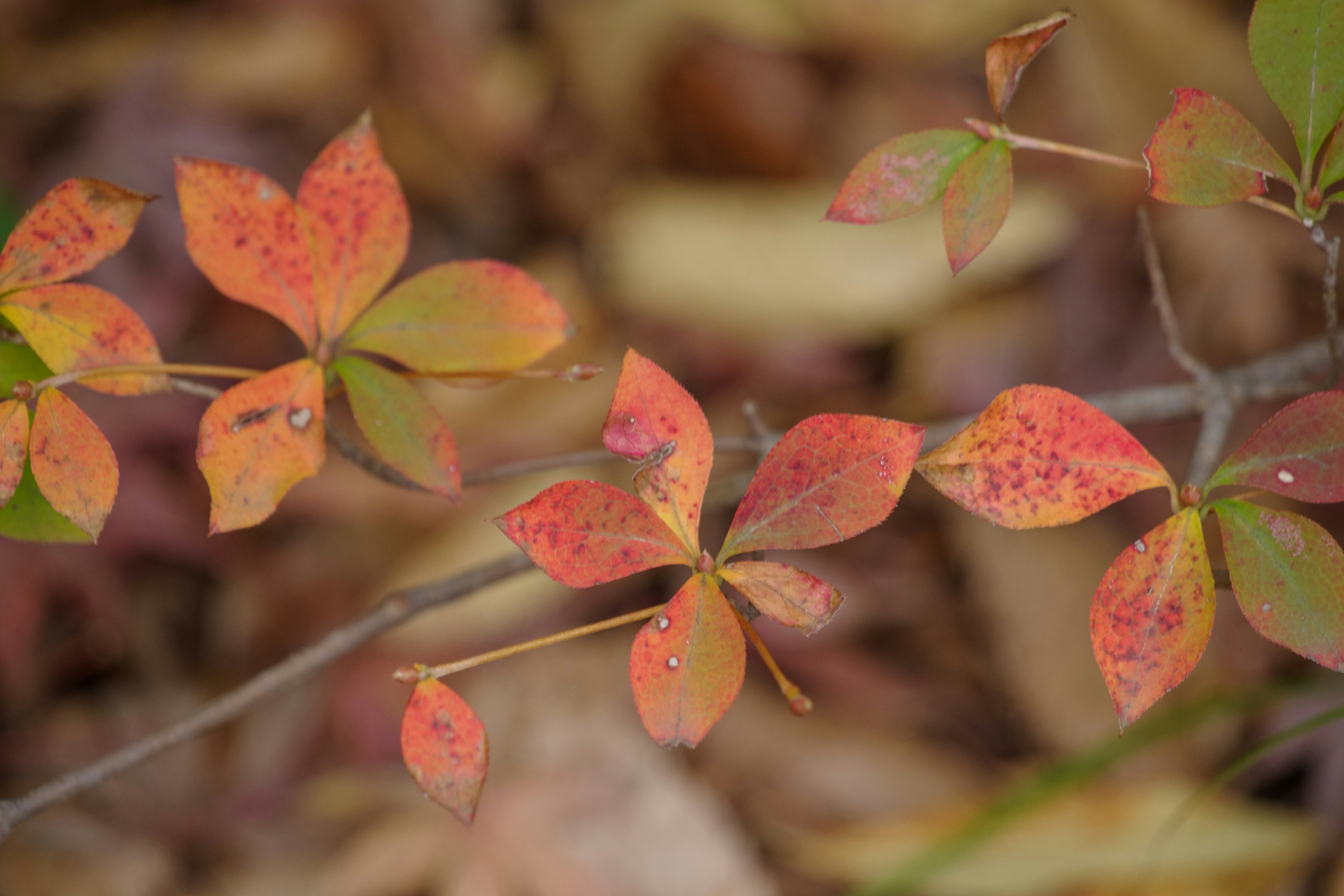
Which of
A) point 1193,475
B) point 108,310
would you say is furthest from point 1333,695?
point 108,310

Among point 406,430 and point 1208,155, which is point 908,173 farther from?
point 406,430

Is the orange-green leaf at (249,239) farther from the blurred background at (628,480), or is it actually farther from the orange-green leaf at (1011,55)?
the blurred background at (628,480)

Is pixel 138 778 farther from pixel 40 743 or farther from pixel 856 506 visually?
pixel 856 506

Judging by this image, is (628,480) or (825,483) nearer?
(825,483)

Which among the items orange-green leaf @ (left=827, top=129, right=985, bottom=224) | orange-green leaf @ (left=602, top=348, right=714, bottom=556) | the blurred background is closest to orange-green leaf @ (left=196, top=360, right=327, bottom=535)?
orange-green leaf @ (left=602, top=348, right=714, bottom=556)

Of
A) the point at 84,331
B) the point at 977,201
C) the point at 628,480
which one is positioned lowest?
the point at 628,480

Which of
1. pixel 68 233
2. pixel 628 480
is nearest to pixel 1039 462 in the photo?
pixel 68 233

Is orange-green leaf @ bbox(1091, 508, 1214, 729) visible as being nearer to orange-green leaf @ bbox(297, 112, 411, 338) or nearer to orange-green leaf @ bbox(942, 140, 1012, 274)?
orange-green leaf @ bbox(942, 140, 1012, 274)

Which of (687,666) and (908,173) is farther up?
(908,173)
